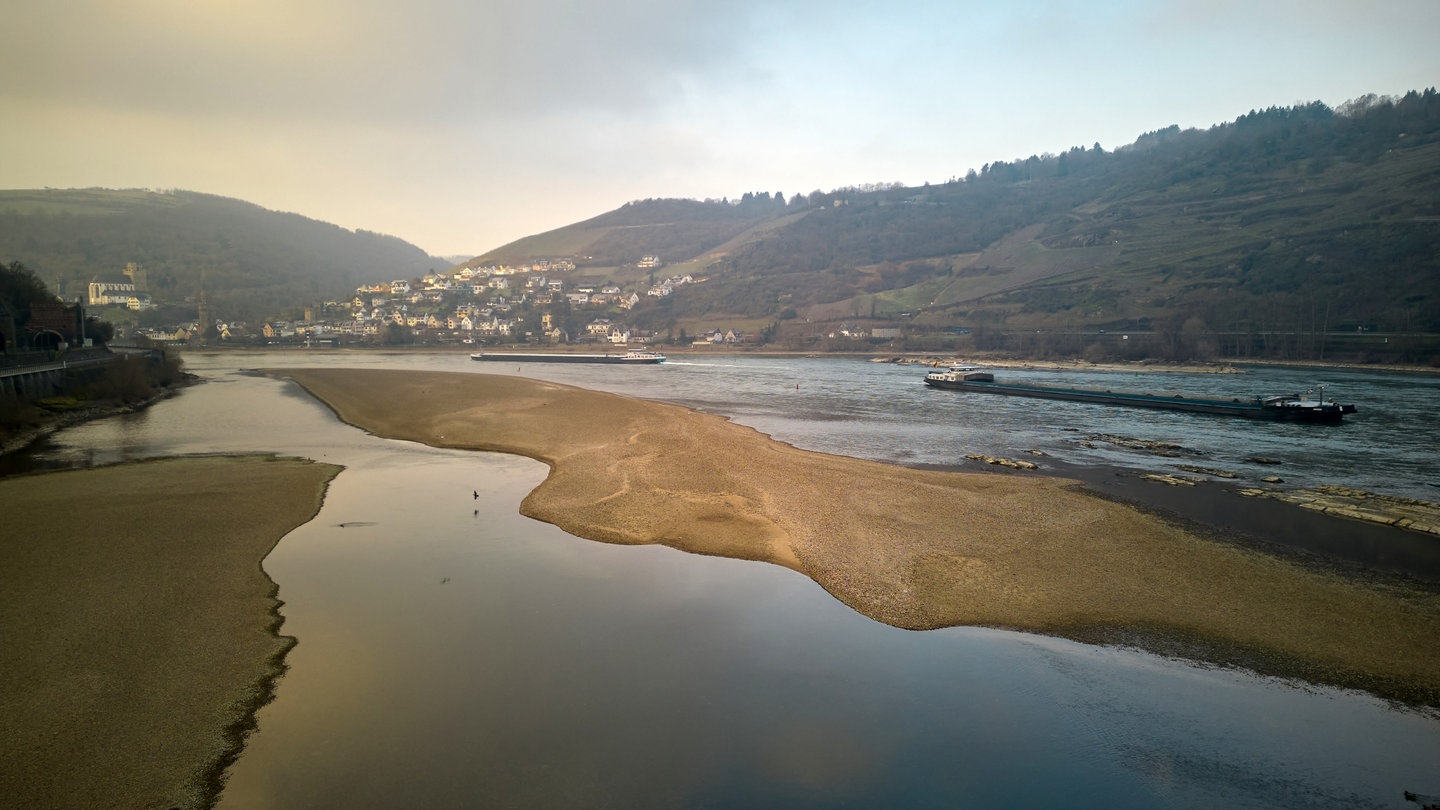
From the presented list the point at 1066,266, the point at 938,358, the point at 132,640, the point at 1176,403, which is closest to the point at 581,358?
the point at 938,358

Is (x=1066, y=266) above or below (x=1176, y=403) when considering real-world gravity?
above

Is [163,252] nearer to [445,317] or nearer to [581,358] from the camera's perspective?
[445,317]

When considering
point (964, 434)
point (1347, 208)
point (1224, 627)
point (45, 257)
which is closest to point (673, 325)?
point (964, 434)

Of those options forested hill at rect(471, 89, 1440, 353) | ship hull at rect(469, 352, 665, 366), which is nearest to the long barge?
ship hull at rect(469, 352, 665, 366)

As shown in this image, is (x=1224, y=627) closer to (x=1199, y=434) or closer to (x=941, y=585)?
(x=941, y=585)

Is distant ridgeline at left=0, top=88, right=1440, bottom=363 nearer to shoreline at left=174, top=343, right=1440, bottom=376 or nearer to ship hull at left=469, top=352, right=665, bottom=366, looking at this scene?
shoreline at left=174, top=343, right=1440, bottom=376

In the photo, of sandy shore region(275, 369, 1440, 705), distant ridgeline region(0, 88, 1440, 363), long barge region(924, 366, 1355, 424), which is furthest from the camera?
distant ridgeline region(0, 88, 1440, 363)

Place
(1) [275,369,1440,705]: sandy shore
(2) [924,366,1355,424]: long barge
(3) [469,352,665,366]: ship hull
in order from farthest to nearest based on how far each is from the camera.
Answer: (3) [469,352,665,366]: ship hull
(2) [924,366,1355,424]: long barge
(1) [275,369,1440,705]: sandy shore
